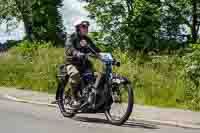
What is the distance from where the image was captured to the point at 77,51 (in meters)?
12.2

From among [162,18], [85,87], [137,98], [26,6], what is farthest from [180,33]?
[85,87]

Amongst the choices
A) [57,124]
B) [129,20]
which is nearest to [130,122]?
[57,124]

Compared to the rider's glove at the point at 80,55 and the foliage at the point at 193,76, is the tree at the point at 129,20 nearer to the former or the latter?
the foliage at the point at 193,76

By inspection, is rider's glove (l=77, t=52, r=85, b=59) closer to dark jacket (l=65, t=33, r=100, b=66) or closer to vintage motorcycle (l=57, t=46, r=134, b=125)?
dark jacket (l=65, t=33, r=100, b=66)

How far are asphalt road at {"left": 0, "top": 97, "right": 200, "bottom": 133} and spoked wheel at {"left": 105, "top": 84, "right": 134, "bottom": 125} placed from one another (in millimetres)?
149

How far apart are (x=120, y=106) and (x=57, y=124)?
1181 millimetres

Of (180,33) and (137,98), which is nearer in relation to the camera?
(137,98)

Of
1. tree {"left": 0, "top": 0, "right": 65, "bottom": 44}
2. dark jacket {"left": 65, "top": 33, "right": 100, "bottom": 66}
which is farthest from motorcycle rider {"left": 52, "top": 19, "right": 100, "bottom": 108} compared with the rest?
tree {"left": 0, "top": 0, "right": 65, "bottom": 44}

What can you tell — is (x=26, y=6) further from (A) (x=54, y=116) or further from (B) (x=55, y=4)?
(A) (x=54, y=116)

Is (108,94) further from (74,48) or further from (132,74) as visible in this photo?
(132,74)

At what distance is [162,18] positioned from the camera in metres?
50.7

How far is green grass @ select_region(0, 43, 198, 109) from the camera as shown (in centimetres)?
1514

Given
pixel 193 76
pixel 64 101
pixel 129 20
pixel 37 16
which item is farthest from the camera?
pixel 37 16

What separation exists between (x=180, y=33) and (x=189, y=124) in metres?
40.3
